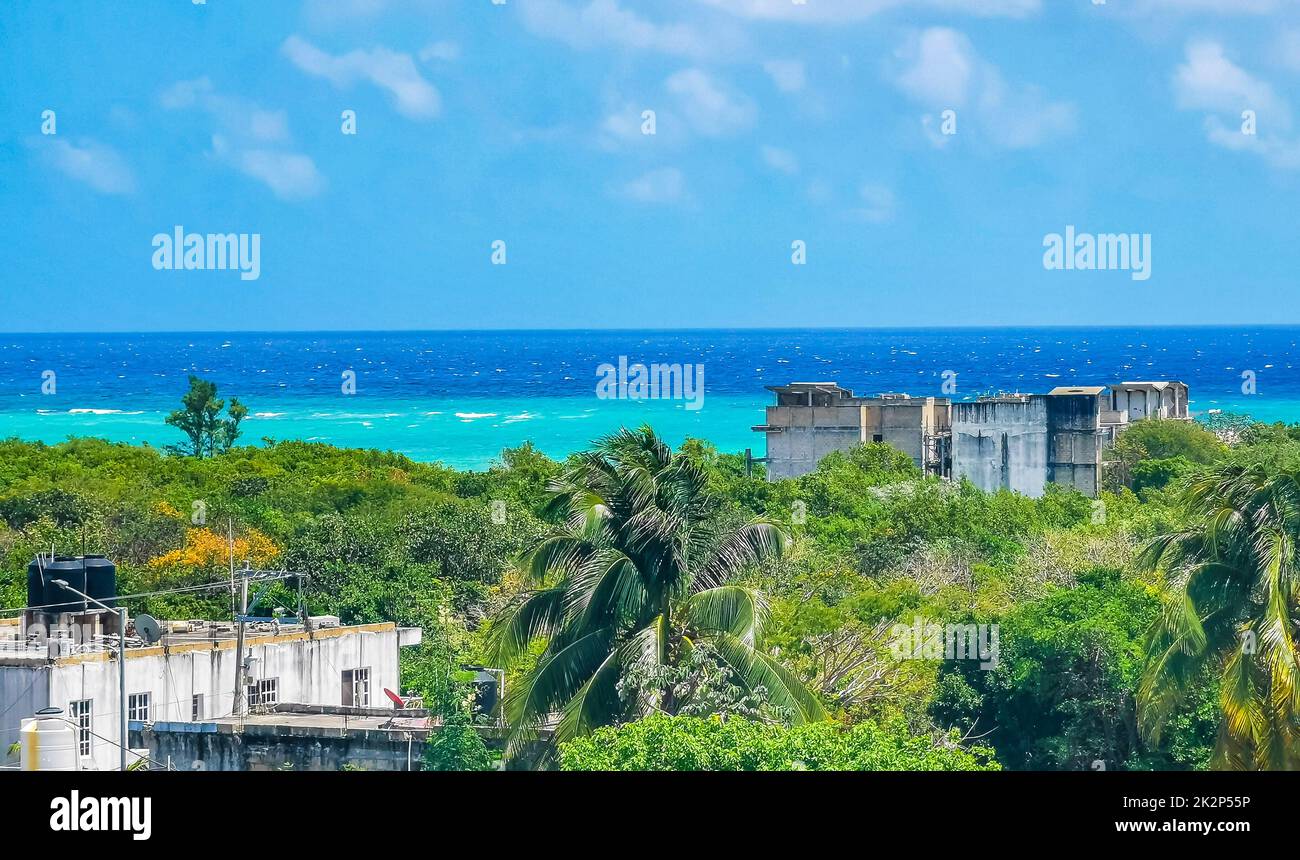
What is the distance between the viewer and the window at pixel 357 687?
30156 millimetres

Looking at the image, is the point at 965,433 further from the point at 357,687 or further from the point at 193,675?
the point at 193,675

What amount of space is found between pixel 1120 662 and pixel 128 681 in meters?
15.8

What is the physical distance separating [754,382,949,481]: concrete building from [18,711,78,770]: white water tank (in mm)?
55348

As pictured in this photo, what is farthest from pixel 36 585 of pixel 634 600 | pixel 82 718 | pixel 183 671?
pixel 634 600

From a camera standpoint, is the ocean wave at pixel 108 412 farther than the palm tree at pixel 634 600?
Yes

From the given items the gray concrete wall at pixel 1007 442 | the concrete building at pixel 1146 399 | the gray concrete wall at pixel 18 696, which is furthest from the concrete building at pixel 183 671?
the concrete building at pixel 1146 399

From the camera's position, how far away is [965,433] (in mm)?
69500

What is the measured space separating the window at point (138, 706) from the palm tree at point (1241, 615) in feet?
47.9

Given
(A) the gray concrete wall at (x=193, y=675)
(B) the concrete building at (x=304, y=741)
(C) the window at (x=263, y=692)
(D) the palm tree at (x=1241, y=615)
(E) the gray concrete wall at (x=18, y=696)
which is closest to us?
(D) the palm tree at (x=1241, y=615)

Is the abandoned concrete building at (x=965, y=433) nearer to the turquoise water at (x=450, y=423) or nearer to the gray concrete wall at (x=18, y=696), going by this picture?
the gray concrete wall at (x=18, y=696)

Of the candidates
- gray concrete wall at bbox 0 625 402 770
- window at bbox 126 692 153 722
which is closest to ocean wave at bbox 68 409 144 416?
gray concrete wall at bbox 0 625 402 770

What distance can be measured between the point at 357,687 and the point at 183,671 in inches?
156

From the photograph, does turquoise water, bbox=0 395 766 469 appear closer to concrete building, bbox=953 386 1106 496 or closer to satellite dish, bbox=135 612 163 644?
concrete building, bbox=953 386 1106 496
